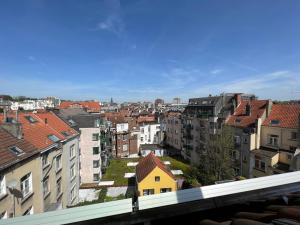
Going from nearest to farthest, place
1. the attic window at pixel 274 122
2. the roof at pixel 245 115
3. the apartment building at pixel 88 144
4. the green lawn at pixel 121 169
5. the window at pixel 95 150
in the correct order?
the attic window at pixel 274 122 → the roof at pixel 245 115 → the apartment building at pixel 88 144 → the window at pixel 95 150 → the green lawn at pixel 121 169

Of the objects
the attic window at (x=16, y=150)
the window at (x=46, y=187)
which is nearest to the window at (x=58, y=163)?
the window at (x=46, y=187)

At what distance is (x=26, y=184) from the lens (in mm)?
13273

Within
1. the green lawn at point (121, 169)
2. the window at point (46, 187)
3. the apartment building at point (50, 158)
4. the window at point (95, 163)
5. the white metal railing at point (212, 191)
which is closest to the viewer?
the white metal railing at point (212, 191)

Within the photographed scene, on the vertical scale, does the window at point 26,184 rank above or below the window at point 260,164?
above

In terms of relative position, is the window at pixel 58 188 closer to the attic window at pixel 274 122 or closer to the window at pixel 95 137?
the window at pixel 95 137

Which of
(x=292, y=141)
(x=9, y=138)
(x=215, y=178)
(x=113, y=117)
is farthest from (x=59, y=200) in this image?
(x=113, y=117)

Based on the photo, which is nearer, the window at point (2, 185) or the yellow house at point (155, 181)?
the window at point (2, 185)

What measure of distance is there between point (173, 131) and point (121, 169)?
23.5 meters

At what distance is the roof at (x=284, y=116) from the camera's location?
25.2 m

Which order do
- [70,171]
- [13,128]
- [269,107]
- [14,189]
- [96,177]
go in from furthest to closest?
[96,177] < [269,107] < [70,171] < [13,128] < [14,189]

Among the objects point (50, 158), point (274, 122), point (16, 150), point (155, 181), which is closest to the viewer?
point (16, 150)

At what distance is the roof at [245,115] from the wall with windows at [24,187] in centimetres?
2630

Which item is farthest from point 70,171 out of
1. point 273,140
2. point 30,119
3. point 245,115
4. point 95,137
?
point 245,115

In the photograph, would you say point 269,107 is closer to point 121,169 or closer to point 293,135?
point 293,135
